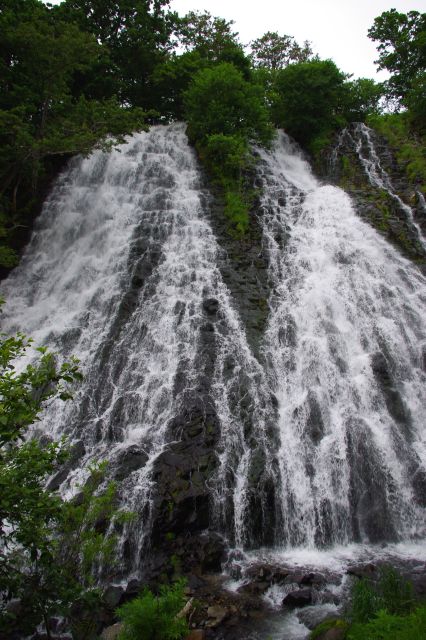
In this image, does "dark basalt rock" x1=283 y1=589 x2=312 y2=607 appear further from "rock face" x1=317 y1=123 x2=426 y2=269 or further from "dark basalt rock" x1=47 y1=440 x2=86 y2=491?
"rock face" x1=317 y1=123 x2=426 y2=269

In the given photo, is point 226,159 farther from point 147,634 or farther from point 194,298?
point 147,634

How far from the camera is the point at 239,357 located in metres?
13.1

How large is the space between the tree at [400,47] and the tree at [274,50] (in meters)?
11.2

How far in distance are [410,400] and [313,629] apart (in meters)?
6.77

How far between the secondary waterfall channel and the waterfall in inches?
1.9

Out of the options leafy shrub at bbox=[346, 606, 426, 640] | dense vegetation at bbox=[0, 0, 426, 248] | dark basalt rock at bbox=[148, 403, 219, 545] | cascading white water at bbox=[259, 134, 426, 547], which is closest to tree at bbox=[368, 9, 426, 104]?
dense vegetation at bbox=[0, 0, 426, 248]

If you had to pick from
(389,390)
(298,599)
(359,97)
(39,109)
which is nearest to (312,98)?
(359,97)

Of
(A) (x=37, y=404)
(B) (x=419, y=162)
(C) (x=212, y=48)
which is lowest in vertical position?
(A) (x=37, y=404)

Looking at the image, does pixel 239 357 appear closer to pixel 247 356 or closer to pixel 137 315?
pixel 247 356

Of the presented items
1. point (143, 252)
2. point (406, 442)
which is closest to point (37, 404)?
point (406, 442)

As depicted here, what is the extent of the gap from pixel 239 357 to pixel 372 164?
581 inches

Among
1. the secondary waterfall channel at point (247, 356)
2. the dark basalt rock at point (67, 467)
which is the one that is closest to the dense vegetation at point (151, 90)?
the secondary waterfall channel at point (247, 356)

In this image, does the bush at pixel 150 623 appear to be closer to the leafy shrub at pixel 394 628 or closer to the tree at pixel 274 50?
the leafy shrub at pixel 394 628

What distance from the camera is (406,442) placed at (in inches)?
427
